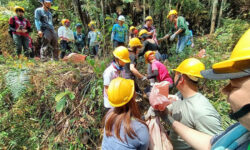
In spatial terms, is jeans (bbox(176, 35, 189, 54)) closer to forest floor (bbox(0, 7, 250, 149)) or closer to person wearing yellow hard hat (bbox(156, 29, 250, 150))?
forest floor (bbox(0, 7, 250, 149))

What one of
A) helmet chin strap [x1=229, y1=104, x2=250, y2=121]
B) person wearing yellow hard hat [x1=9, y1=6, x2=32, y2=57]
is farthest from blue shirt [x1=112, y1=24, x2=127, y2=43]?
helmet chin strap [x1=229, y1=104, x2=250, y2=121]

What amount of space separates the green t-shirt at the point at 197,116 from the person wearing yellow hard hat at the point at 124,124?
40 cm

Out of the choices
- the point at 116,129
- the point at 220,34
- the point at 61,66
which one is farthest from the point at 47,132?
the point at 220,34

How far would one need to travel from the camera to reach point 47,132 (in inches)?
105

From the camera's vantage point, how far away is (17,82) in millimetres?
2705

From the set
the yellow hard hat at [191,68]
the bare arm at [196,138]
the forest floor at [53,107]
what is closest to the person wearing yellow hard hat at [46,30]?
the forest floor at [53,107]

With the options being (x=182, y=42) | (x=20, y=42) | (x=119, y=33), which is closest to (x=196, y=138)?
(x=182, y=42)

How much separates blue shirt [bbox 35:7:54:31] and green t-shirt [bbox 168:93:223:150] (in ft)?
14.2

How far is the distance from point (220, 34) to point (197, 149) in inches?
201

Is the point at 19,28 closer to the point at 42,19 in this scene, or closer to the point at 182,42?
the point at 42,19

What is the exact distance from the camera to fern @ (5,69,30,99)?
2.66 m

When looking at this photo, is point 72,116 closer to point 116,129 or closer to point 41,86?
point 41,86

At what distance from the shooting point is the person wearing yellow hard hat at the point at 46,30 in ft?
13.3

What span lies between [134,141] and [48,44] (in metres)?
4.27
